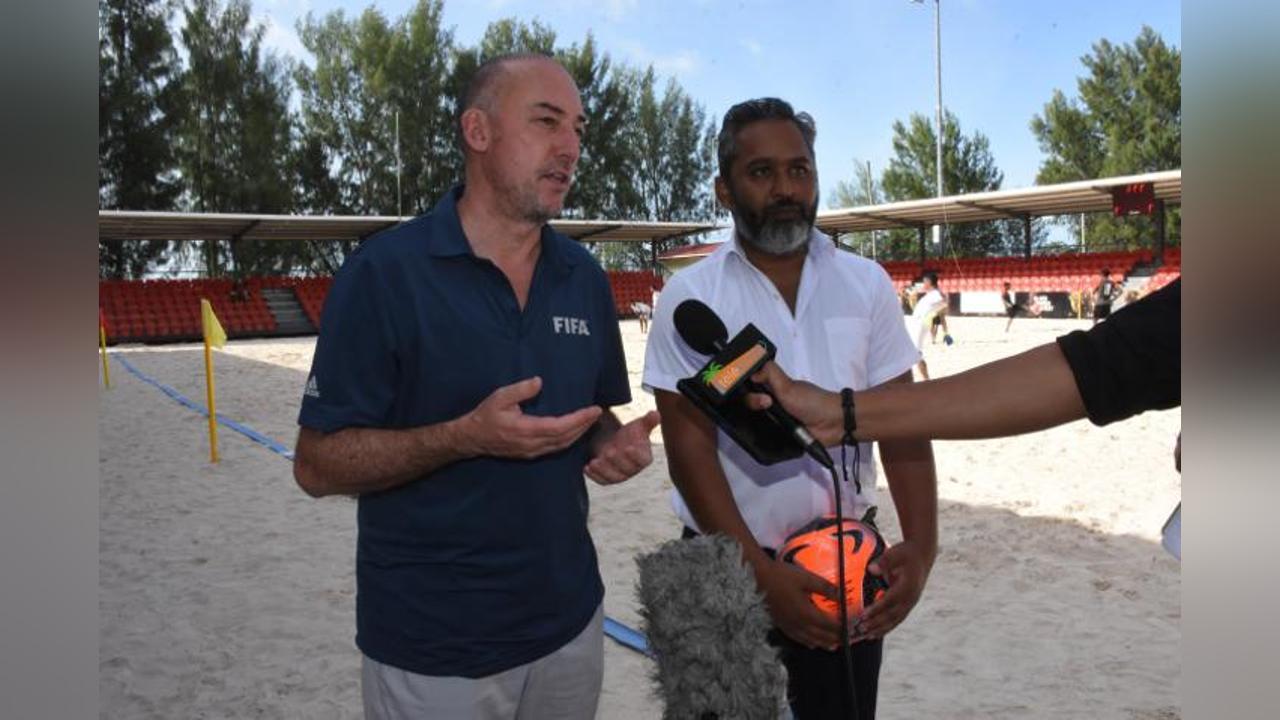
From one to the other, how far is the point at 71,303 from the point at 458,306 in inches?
46.5

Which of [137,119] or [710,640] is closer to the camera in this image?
[710,640]

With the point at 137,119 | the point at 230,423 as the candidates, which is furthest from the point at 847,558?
the point at 137,119

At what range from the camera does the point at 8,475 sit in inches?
28.9

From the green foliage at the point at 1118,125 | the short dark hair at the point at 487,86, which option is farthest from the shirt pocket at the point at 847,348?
the green foliage at the point at 1118,125

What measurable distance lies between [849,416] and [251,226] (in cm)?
3227

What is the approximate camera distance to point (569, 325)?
2.12 metres

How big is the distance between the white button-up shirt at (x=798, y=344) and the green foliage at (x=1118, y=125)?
165 ft

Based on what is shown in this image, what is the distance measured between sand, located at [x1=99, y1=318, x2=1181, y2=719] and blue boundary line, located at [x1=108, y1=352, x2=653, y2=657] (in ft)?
0.29

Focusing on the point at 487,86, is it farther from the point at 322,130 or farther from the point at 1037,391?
the point at 322,130

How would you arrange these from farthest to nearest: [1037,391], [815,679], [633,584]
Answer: [815,679]
[633,584]
[1037,391]

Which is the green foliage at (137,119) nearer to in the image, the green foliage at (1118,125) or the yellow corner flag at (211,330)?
the yellow corner flag at (211,330)

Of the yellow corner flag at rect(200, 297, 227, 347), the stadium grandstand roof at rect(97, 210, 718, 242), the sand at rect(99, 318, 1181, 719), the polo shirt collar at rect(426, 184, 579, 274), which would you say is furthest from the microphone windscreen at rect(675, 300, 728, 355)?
the stadium grandstand roof at rect(97, 210, 718, 242)

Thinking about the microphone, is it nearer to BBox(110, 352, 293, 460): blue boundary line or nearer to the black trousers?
the black trousers

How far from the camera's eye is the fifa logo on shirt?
2.08 metres
